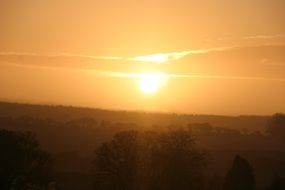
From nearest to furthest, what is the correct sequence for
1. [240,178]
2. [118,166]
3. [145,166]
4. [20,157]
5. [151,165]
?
[20,157] < [240,178] < [118,166] < [145,166] < [151,165]

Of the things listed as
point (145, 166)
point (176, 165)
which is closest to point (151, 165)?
point (145, 166)

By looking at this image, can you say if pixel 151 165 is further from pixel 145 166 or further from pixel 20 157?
pixel 20 157

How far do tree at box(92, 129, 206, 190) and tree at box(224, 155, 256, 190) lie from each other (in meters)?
4.47

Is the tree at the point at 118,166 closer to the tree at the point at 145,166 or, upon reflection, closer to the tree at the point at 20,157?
the tree at the point at 145,166

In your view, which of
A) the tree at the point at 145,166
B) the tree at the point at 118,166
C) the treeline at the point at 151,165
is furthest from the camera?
the tree at the point at 145,166

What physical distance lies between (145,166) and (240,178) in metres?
11.9

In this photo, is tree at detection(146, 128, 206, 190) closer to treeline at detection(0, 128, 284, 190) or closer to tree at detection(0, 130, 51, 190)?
treeline at detection(0, 128, 284, 190)

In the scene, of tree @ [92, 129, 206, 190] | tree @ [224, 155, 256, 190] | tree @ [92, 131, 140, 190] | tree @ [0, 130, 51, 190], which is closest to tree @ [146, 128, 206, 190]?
tree @ [92, 129, 206, 190]

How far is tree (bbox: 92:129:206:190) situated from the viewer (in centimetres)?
6744

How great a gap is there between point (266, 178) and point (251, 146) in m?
79.4

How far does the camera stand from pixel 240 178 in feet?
212

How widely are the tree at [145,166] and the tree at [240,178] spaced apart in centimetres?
447

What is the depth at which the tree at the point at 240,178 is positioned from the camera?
64.1 metres

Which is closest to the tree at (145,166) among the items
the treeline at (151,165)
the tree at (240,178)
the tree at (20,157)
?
the treeline at (151,165)
